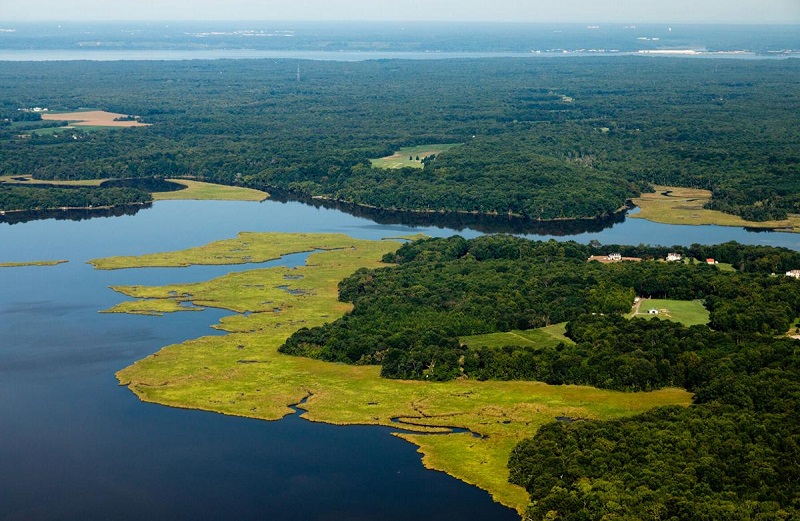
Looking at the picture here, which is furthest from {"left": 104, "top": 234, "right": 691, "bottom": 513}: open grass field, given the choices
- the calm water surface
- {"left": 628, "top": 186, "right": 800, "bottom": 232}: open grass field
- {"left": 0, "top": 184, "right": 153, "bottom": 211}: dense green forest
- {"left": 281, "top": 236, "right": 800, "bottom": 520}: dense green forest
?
{"left": 0, "top": 184, "right": 153, "bottom": 211}: dense green forest

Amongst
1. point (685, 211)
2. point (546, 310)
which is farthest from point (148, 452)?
point (685, 211)

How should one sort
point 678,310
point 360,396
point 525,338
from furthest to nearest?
point 678,310 < point 525,338 < point 360,396

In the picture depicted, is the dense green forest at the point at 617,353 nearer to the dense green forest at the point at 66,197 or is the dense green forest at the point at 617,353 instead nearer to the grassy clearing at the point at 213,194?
the grassy clearing at the point at 213,194

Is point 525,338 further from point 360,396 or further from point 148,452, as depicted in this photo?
point 148,452

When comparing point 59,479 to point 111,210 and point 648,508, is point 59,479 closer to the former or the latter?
point 648,508

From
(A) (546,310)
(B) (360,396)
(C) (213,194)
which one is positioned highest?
(A) (546,310)

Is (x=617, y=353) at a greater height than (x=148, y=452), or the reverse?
(x=617, y=353)

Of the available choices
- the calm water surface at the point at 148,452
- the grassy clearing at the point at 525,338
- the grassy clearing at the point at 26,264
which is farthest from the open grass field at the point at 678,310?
the grassy clearing at the point at 26,264
